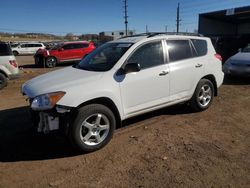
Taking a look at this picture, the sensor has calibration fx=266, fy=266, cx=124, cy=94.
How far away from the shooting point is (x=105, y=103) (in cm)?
444

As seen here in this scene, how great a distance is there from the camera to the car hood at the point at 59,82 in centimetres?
410

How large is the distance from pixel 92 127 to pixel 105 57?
1.52 meters

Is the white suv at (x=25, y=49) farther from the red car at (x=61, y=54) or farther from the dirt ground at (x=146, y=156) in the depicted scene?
the dirt ground at (x=146, y=156)

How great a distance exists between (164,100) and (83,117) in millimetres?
1886

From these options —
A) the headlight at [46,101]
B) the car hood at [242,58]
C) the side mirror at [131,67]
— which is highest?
the side mirror at [131,67]

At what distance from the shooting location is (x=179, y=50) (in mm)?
5574

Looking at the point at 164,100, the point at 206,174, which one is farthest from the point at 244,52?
the point at 206,174

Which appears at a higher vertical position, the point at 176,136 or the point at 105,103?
the point at 105,103

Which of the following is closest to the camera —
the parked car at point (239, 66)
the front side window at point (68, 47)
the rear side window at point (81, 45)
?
the parked car at point (239, 66)

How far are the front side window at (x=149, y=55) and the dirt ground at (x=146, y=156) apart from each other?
1.26 m

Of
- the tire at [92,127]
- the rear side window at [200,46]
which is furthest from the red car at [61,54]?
the tire at [92,127]

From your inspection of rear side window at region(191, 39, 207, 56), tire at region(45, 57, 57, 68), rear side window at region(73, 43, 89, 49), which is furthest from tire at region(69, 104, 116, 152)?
rear side window at region(73, 43, 89, 49)

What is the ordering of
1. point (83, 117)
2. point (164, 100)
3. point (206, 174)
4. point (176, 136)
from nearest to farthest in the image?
point (206, 174) → point (83, 117) → point (176, 136) → point (164, 100)

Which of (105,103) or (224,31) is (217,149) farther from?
(224,31)
